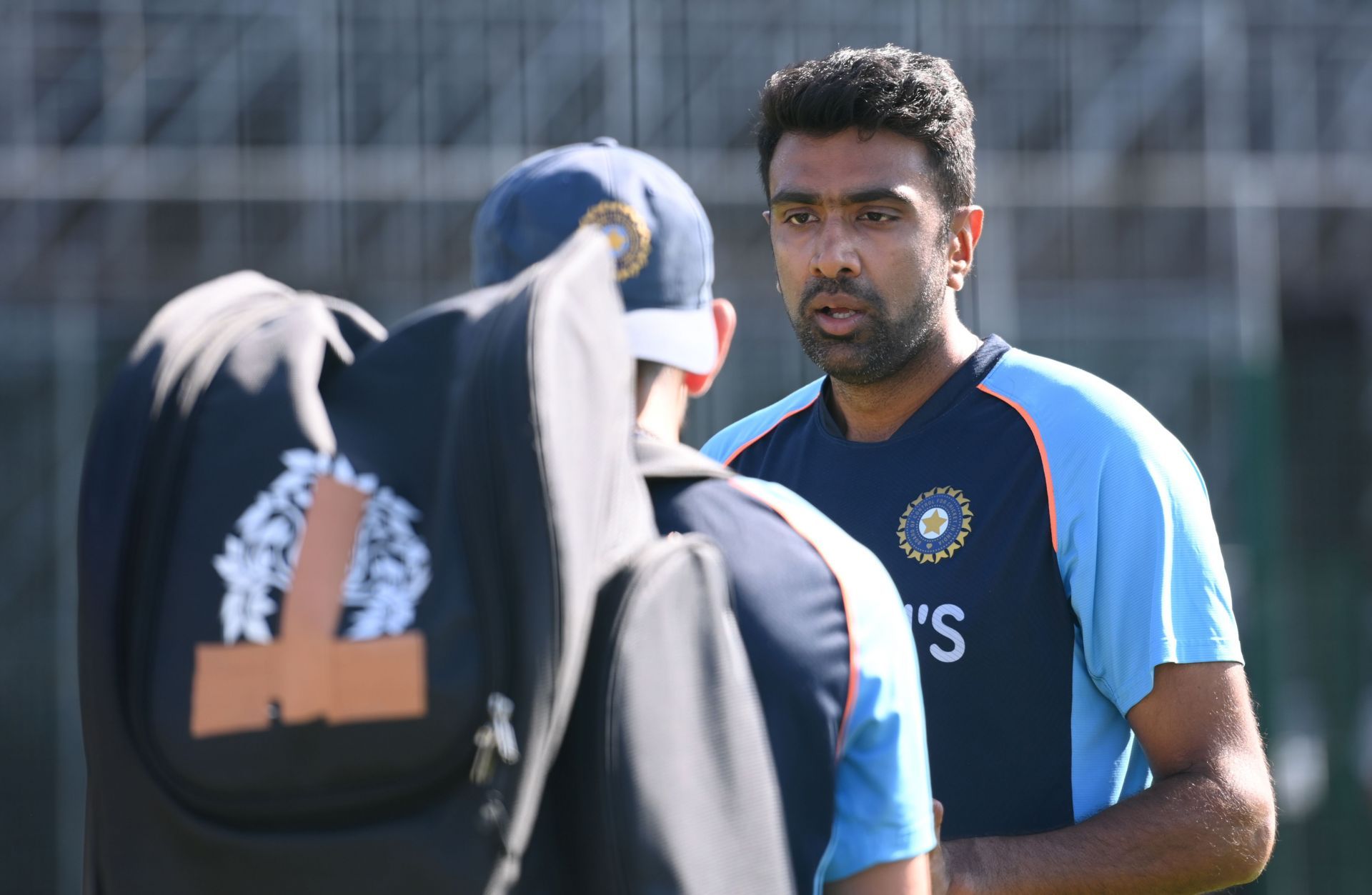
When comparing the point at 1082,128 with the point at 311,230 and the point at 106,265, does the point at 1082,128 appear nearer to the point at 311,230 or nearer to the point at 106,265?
the point at 311,230

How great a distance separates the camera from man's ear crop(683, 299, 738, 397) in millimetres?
1358

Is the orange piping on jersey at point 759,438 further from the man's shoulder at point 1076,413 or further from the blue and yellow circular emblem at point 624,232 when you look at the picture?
the blue and yellow circular emblem at point 624,232

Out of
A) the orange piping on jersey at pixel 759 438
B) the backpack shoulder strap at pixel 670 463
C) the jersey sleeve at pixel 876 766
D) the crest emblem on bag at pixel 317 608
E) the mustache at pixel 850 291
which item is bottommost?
the jersey sleeve at pixel 876 766

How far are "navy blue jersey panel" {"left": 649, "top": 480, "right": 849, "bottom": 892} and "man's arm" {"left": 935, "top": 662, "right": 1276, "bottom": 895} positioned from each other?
0.53 metres

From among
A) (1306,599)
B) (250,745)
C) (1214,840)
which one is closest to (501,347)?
(250,745)

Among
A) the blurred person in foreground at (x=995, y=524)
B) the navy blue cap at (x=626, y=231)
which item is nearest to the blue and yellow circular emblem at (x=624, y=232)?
the navy blue cap at (x=626, y=231)

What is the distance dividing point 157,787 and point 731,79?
6.36 meters

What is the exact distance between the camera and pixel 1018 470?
184 cm

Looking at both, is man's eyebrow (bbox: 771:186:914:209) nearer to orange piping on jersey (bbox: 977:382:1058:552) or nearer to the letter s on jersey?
orange piping on jersey (bbox: 977:382:1058:552)

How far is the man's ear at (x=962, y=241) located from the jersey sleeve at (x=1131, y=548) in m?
0.29

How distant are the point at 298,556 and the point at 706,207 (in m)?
5.51

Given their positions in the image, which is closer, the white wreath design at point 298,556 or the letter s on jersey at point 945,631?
the white wreath design at point 298,556

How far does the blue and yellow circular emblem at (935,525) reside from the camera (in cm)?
186

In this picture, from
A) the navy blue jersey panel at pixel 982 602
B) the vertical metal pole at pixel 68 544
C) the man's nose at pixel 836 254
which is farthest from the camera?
the vertical metal pole at pixel 68 544
